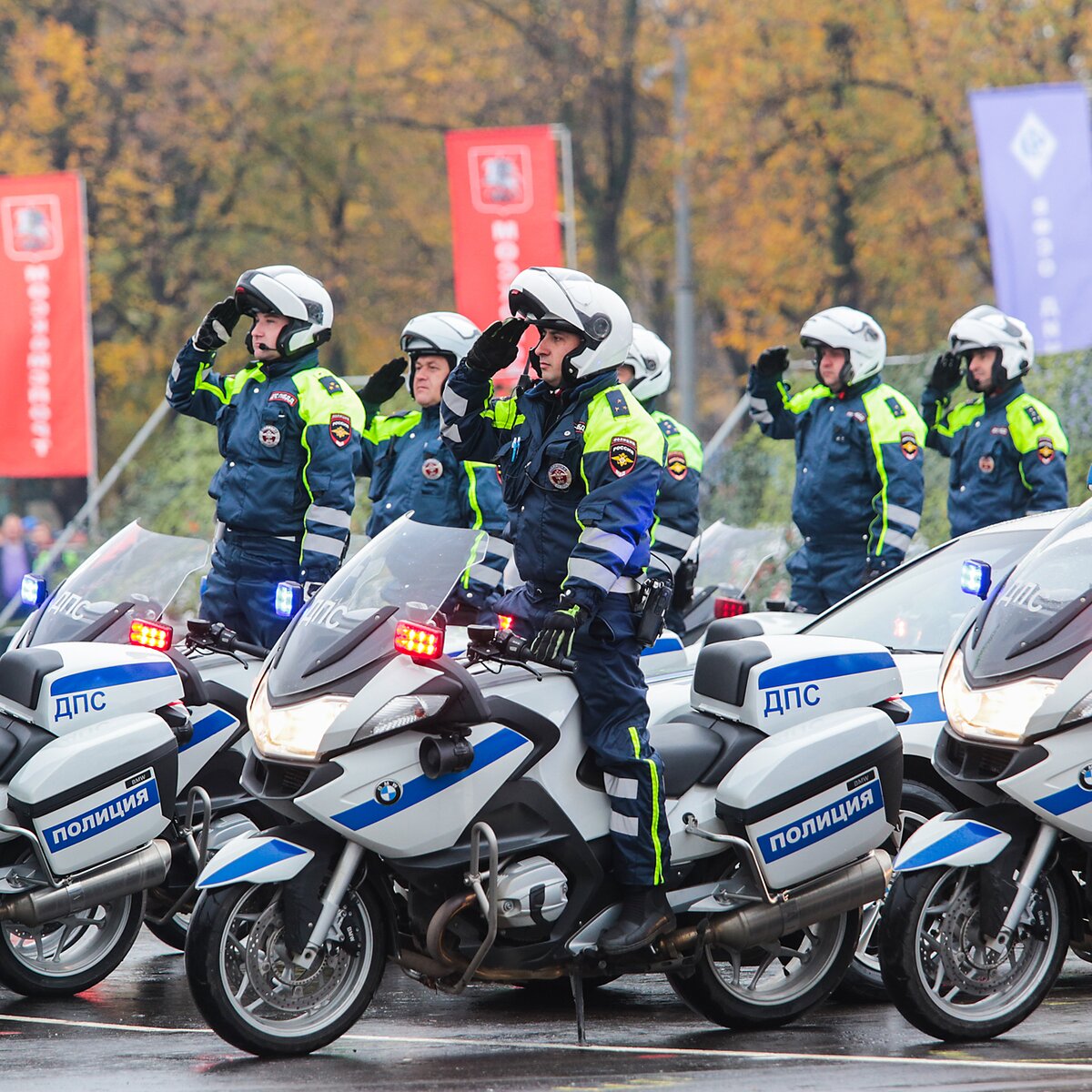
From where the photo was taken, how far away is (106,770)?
20.9 ft

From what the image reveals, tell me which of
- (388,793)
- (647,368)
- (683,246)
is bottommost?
(388,793)

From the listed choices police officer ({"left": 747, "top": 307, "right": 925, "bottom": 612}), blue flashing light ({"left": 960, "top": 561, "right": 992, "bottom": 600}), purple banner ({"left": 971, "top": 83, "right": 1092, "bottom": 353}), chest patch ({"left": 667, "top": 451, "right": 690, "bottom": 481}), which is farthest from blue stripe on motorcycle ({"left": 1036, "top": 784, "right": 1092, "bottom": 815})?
purple banner ({"left": 971, "top": 83, "right": 1092, "bottom": 353})

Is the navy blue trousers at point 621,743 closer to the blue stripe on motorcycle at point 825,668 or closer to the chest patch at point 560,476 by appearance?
the chest patch at point 560,476

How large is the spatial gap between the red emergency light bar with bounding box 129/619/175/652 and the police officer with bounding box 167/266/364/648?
4.51 feet

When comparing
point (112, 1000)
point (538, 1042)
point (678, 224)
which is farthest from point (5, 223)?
point (538, 1042)

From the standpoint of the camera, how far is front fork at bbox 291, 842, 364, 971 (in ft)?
17.5

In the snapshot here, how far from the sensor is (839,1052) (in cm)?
561

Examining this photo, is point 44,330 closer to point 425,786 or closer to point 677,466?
point 677,466

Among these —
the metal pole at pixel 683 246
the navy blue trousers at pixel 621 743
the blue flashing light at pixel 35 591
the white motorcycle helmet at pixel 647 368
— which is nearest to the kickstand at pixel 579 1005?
the navy blue trousers at pixel 621 743

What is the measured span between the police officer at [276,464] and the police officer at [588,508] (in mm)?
2174

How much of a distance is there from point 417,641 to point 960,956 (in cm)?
171

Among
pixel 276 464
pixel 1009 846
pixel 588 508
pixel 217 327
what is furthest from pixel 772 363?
pixel 1009 846

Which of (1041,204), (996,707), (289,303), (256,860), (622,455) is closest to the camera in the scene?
(256,860)

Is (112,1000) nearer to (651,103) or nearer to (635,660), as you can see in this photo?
(635,660)
